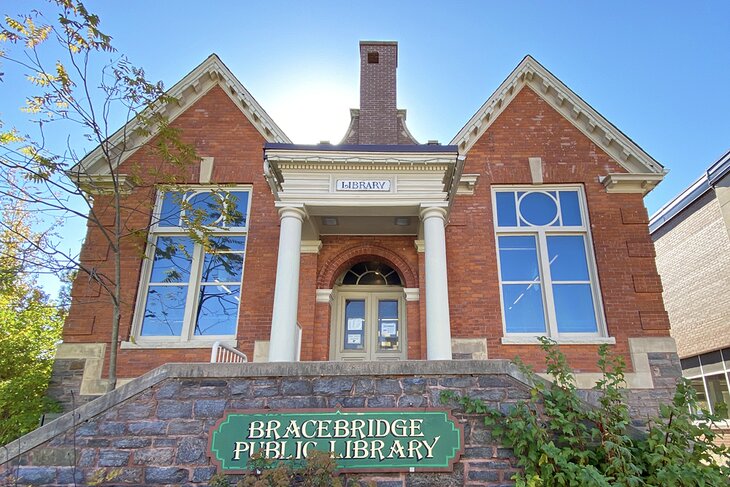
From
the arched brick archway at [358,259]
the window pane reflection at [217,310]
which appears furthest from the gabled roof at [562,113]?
the window pane reflection at [217,310]

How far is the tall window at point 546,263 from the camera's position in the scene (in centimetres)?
941

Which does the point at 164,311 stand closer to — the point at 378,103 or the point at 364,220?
the point at 364,220

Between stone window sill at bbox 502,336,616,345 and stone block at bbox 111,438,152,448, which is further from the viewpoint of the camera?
stone window sill at bbox 502,336,616,345

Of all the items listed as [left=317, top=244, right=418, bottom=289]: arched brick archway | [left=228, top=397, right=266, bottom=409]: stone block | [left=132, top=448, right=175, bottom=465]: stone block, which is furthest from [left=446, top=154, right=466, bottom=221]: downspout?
[left=132, top=448, right=175, bottom=465]: stone block

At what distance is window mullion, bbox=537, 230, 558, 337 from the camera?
30.6 ft

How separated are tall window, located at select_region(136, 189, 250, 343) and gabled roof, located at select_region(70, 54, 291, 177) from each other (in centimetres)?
159

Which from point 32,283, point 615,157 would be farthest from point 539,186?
point 32,283

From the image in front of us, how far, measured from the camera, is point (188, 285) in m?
9.79

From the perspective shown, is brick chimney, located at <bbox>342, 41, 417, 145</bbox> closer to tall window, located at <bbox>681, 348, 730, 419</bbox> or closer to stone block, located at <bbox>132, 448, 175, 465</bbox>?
stone block, located at <bbox>132, 448, 175, 465</bbox>

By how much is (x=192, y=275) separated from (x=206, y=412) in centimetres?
559

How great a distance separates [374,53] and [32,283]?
14518mm

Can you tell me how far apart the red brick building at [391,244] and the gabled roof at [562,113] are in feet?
0.11

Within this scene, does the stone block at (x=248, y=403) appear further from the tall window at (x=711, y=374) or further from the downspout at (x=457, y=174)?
the tall window at (x=711, y=374)

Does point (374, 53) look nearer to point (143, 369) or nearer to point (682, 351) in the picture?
point (143, 369)
